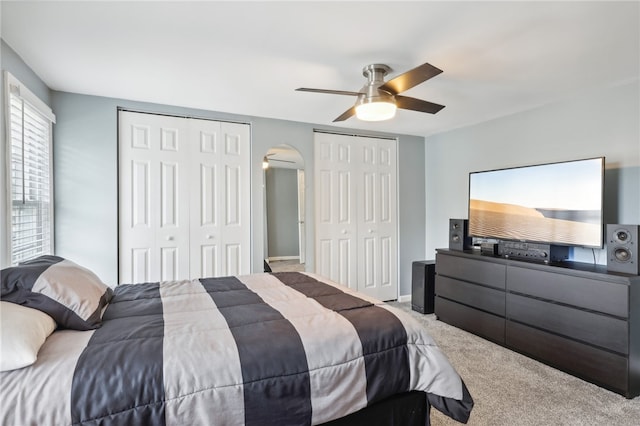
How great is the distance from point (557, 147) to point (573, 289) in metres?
1.46

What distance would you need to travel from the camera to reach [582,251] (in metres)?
2.94

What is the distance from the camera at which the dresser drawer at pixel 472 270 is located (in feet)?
10.2

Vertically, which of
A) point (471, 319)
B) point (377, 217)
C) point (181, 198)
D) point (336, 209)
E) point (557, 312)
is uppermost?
point (181, 198)

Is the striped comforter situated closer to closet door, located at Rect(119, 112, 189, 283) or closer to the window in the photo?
the window

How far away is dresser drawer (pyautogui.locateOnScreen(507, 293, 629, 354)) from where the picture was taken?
2281 mm

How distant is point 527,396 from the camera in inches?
88.7

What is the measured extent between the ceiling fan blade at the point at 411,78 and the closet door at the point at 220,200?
2.02 metres

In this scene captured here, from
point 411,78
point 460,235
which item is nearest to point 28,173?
point 411,78

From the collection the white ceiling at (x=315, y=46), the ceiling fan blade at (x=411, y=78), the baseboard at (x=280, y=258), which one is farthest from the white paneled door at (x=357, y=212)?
the ceiling fan blade at (x=411, y=78)

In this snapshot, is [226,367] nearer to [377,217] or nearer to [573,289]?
[573,289]

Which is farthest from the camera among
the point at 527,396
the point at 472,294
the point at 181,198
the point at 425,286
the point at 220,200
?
the point at 425,286

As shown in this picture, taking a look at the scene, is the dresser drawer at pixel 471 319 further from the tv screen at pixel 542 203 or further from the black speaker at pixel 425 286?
the tv screen at pixel 542 203

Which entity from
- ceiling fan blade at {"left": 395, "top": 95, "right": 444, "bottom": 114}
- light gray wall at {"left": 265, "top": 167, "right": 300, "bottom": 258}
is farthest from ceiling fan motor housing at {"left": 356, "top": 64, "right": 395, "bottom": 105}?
light gray wall at {"left": 265, "top": 167, "right": 300, "bottom": 258}

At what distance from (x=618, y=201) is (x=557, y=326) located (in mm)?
1199
